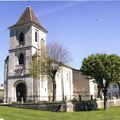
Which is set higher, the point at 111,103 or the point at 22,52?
the point at 22,52

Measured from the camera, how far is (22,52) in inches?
2591

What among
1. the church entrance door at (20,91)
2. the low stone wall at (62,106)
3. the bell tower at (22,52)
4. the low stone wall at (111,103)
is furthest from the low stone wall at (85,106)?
the church entrance door at (20,91)

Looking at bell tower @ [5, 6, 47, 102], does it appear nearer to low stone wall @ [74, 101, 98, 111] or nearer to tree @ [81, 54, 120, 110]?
low stone wall @ [74, 101, 98, 111]

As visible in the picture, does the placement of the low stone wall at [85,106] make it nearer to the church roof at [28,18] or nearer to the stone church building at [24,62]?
the stone church building at [24,62]

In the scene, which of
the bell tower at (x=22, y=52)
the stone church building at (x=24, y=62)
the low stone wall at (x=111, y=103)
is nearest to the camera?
the low stone wall at (x=111, y=103)

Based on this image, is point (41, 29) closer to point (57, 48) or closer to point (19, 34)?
point (19, 34)

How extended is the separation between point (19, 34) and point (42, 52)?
34.8 feet

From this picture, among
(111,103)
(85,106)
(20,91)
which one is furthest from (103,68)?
(20,91)

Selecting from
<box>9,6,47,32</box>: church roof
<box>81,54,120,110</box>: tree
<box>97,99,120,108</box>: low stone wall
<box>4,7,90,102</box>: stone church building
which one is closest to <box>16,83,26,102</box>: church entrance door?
<box>4,7,90,102</box>: stone church building

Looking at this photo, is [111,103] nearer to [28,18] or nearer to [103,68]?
[103,68]

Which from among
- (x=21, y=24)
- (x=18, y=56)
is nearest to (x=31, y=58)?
(x=18, y=56)

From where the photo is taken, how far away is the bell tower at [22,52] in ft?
210

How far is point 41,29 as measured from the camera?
2751 inches

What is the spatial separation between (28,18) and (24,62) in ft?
34.0
